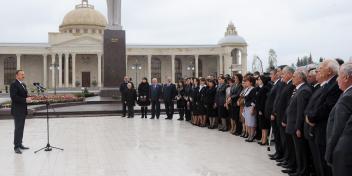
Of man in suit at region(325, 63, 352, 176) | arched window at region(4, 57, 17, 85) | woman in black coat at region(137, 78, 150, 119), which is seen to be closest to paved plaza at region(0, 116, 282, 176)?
man in suit at region(325, 63, 352, 176)

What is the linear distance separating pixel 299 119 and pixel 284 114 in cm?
117

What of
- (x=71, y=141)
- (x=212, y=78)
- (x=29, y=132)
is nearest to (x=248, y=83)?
(x=212, y=78)

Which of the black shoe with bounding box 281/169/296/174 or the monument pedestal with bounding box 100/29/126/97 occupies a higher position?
the monument pedestal with bounding box 100/29/126/97

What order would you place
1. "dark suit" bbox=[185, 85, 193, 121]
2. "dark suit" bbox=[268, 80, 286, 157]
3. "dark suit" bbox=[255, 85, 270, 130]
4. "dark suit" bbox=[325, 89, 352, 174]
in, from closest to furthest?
"dark suit" bbox=[325, 89, 352, 174], "dark suit" bbox=[268, 80, 286, 157], "dark suit" bbox=[255, 85, 270, 130], "dark suit" bbox=[185, 85, 193, 121]

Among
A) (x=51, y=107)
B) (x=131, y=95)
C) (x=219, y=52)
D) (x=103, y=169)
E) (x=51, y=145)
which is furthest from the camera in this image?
(x=219, y=52)

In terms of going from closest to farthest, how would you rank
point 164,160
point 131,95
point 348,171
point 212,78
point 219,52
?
point 348,171 → point 164,160 → point 212,78 → point 131,95 → point 219,52

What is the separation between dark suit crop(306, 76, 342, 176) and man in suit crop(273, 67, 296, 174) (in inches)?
55.4

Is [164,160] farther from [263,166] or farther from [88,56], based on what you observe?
[88,56]

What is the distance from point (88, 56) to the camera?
73.3 meters

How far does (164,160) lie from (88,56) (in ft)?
219

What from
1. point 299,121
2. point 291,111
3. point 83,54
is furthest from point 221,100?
point 83,54

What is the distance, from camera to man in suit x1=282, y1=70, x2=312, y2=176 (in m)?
6.60

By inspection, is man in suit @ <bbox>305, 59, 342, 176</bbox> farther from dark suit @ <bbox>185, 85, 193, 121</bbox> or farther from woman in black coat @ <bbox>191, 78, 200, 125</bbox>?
dark suit @ <bbox>185, 85, 193, 121</bbox>

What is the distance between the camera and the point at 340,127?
163 inches
